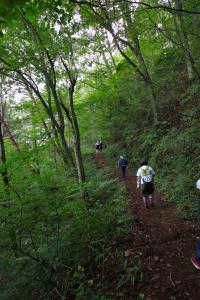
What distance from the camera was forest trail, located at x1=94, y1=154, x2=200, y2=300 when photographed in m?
3.67

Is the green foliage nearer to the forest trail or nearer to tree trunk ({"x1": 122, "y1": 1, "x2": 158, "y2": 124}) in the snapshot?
the forest trail

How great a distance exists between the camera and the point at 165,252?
4.70 m

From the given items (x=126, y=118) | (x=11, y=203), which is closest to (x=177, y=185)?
(x=11, y=203)

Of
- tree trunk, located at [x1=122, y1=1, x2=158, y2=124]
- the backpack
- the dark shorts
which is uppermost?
tree trunk, located at [x1=122, y1=1, x2=158, y2=124]

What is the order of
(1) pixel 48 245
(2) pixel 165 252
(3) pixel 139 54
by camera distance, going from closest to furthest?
(1) pixel 48 245
(2) pixel 165 252
(3) pixel 139 54

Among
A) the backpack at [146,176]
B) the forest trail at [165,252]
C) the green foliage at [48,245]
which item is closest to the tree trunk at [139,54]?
the backpack at [146,176]

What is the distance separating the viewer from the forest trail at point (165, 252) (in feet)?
12.0

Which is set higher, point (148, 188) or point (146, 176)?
point (146, 176)

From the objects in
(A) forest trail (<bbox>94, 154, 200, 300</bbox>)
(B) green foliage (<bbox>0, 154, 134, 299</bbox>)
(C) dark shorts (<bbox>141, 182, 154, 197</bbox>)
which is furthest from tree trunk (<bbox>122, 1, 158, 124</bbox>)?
(B) green foliage (<bbox>0, 154, 134, 299</bbox>)

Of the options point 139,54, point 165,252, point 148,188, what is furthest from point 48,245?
point 139,54

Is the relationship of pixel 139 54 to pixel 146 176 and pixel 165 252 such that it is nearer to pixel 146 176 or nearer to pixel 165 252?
pixel 146 176

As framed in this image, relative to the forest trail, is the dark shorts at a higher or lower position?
higher

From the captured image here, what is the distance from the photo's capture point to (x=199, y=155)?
776cm

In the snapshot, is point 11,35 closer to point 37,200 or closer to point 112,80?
point 112,80
